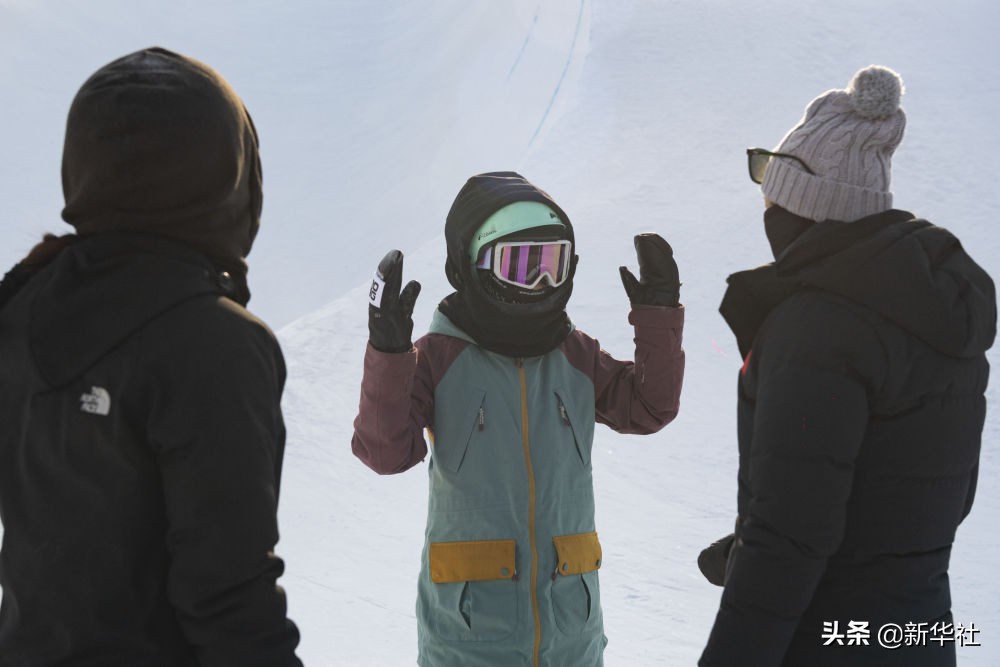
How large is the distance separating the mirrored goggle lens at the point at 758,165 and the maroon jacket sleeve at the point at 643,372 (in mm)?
404

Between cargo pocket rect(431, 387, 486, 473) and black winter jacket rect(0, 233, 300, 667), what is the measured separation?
707 millimetres

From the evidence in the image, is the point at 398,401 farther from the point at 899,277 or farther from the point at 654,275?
the point at 899,277

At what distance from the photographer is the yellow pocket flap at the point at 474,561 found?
1.74m

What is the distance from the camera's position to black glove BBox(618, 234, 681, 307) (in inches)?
74.6

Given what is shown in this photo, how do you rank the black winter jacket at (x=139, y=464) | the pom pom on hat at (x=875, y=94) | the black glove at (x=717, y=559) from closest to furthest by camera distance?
the black winter jacket at (x=139, y=464)
the pom pom on hat at (x=875, y=94)
the black glove at (x=717, y=559)

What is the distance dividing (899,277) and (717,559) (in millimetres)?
512

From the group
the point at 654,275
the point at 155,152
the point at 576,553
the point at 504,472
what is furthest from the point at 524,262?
the point at 155,152

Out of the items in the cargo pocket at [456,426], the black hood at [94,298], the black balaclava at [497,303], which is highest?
the black balaclava at [497,303]

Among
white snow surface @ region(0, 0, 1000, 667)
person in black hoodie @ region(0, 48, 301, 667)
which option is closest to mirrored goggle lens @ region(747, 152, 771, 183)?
person in black hoodie @ region(0, 48, 301, 667)

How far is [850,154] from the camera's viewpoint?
4.80ft

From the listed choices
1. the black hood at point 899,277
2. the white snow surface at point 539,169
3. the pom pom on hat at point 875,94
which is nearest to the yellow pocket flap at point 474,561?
the black hood at point 899,277

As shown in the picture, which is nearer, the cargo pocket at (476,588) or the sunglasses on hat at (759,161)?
the sunglasses on hat at (759,161)

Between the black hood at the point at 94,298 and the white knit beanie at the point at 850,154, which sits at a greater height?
the white knit beanie at the point at 850,154

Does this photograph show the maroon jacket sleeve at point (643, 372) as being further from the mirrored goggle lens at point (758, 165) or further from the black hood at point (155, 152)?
the black hood at point (155, 152)
